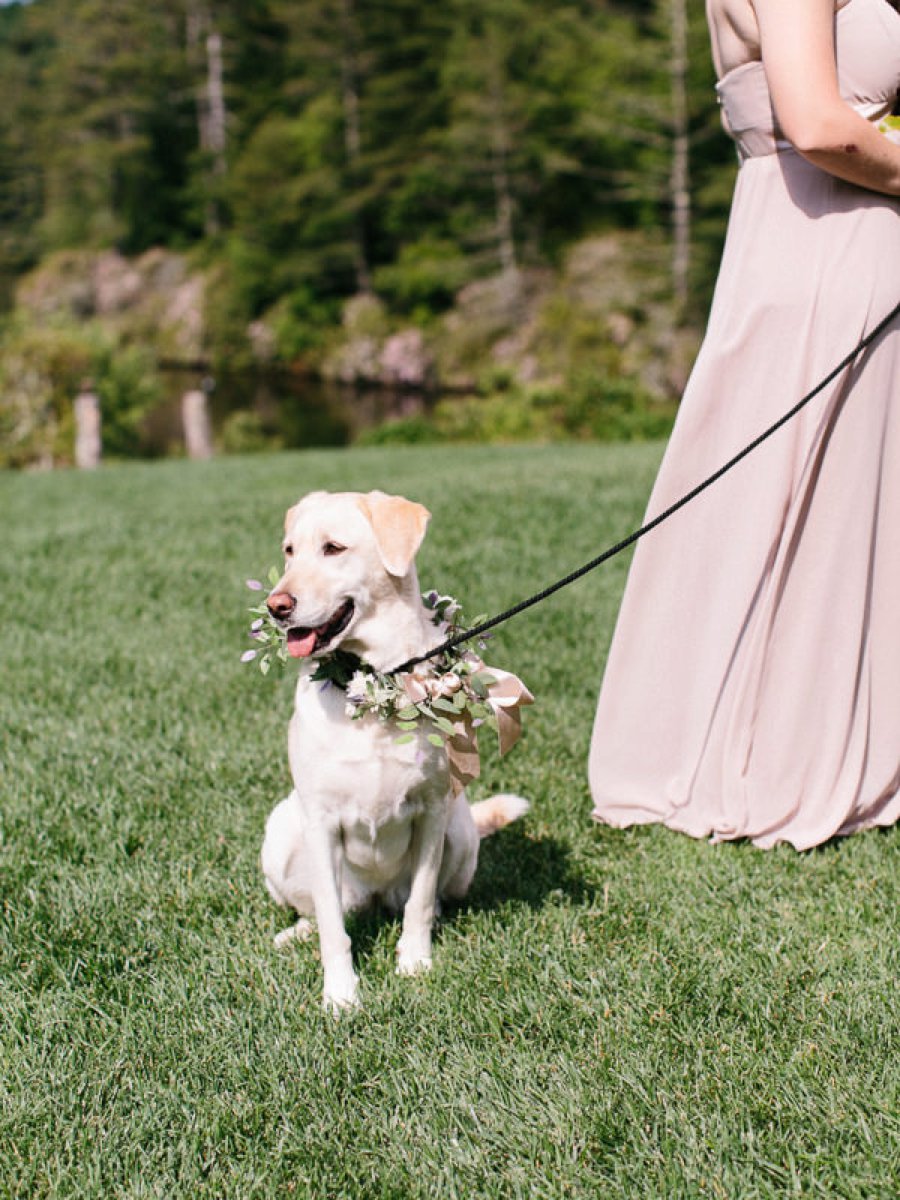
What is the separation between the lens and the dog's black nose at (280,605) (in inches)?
94.7

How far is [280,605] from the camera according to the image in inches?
95.0

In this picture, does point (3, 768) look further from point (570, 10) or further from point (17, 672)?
point (570, 10)

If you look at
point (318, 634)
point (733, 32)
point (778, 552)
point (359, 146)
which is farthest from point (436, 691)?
point (359, 146)

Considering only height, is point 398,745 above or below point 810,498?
below

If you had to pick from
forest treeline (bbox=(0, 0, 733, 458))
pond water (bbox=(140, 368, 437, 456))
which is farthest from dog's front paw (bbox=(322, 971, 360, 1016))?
forest treeline (bbox=(0, 0, 733, 458))

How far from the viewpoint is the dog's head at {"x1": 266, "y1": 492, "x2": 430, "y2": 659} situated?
249cm

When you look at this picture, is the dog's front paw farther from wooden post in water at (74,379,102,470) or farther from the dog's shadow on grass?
wooden post in water at (74,379,102,470)

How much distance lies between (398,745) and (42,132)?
83.5 meters

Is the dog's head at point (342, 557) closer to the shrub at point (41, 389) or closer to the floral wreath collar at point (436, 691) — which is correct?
the floral wreath collar at point (436, 691)

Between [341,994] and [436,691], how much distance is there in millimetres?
812

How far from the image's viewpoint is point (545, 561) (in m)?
7.35

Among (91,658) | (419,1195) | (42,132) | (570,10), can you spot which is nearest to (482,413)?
(91,658)

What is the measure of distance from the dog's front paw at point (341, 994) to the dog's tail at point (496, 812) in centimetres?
80

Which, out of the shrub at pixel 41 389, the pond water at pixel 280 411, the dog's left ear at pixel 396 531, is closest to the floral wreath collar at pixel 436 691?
the dog's left ear at pixel 396 531
